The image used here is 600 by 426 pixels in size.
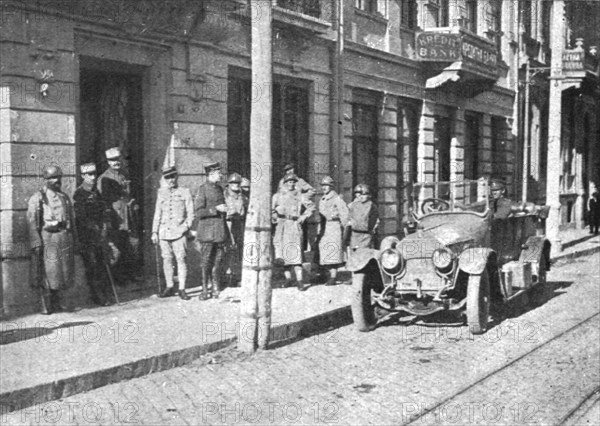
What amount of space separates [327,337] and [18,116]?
15.1ft

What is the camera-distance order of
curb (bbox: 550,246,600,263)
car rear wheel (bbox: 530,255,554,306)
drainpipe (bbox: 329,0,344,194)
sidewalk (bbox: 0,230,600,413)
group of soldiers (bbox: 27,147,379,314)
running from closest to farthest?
sidewalk (bbox: 0,230,600,413), group of soldiers (bbox: 27,147,379,314), car rear wheel (bbox: 530,255,554,306), drainpipe (bbox: 329,0,344,194), curb (bbox: 550,246,600,263)

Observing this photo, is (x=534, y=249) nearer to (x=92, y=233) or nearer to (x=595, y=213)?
(x=92, y=233)

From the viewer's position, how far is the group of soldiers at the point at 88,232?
8891 mm

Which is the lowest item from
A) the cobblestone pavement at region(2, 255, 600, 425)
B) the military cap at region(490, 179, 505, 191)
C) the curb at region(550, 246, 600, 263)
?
the cobblestone pavement at region(2, 255, 600, 425)

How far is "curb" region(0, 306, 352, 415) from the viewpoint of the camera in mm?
5898

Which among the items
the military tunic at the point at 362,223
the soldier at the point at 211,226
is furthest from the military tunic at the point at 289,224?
the soldier at the point at 211,226

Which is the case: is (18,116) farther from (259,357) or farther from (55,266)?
(259,357)

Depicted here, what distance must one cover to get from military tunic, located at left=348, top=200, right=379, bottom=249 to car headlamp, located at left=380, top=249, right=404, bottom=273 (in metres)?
2.64

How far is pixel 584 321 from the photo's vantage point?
9.40m

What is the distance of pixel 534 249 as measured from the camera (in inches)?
432

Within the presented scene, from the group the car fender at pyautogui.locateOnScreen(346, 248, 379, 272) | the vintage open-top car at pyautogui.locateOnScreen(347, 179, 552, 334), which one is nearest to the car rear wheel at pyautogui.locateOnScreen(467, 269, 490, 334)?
the vintage open-top car at pyautogui.locateOnScreen(347, 179, 552, 334)

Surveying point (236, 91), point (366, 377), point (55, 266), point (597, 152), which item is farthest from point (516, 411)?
point (597, 152)

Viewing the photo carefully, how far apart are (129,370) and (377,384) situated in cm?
224

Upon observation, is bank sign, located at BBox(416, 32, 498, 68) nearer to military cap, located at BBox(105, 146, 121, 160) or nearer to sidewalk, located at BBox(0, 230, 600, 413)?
sidewalk, located at BBox(0, 230, 600, 413)
